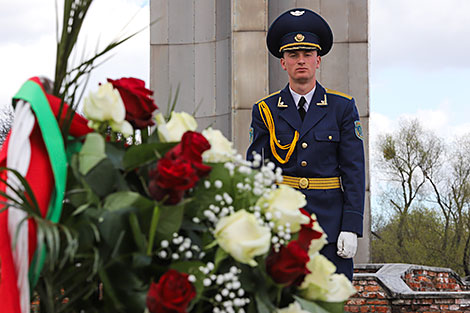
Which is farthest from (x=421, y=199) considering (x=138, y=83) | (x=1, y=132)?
(x=138, y=83)

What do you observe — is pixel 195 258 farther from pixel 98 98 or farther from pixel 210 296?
pixel 98 98

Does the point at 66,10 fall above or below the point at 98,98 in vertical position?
above

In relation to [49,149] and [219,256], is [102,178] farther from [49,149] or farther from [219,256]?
[219,256]

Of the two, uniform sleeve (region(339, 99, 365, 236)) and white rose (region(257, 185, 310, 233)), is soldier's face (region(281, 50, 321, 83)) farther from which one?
white rose (region(257, 185, 310, 233))

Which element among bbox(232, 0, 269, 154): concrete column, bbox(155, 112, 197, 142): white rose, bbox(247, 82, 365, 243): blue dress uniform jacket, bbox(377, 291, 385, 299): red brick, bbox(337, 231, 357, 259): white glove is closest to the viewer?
bbox(155, 112, 197, 142): white rose

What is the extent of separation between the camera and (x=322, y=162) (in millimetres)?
3355

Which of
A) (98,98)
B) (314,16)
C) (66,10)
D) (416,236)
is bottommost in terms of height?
(416,236)

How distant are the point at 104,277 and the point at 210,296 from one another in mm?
211

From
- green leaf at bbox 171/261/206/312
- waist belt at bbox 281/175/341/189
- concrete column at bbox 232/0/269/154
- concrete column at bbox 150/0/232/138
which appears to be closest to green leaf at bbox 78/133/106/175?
green leaf at bbox 171/261/206/312

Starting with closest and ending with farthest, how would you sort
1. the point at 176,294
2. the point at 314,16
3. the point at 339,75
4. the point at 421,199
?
the point at 176,294 < the point at 314,16 < the point at 339,75 < the point at 421,199

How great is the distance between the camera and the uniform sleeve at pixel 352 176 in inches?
128

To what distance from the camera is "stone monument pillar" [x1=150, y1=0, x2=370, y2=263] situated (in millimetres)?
8984

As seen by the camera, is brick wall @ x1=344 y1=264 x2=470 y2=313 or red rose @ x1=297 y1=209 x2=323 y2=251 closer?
red rose @ x1=297 y1=209 x2=323 y2=251

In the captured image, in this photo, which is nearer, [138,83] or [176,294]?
[176,294]
